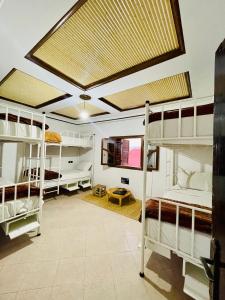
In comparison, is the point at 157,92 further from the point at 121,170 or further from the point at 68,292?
the point at 68,292

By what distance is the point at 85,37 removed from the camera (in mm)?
1495

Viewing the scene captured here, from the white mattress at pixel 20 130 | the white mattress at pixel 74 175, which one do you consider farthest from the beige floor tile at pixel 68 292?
the white mattress at pixel 74 175

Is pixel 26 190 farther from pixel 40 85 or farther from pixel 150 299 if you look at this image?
pixel 150 299

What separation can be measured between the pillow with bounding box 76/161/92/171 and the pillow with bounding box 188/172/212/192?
322 centimetres

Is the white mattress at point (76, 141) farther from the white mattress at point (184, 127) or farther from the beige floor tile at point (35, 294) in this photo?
the beige floor tile at point (35, 294)

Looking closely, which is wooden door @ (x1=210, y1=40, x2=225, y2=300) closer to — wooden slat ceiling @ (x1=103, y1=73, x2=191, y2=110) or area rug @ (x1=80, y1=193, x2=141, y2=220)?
wooden slat ceiling @ (x1=103, y1=73, x2=191, y2=110)

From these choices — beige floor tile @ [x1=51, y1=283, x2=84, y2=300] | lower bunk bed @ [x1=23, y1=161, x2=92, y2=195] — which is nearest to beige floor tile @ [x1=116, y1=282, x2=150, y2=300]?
beige floor tile @ [x1=51, y1=283, x2=84, y2=300]

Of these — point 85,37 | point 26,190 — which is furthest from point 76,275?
point 85,37

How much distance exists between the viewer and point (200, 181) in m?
2.81

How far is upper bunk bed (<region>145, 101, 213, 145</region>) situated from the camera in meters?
1.39

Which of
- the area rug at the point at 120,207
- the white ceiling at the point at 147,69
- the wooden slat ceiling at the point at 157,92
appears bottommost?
the area rug at the point at 120,207

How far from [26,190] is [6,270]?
36.6 inches

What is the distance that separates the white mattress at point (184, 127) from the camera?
1.38 m

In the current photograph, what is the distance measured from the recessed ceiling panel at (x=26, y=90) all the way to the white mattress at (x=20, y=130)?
32.4 inches
